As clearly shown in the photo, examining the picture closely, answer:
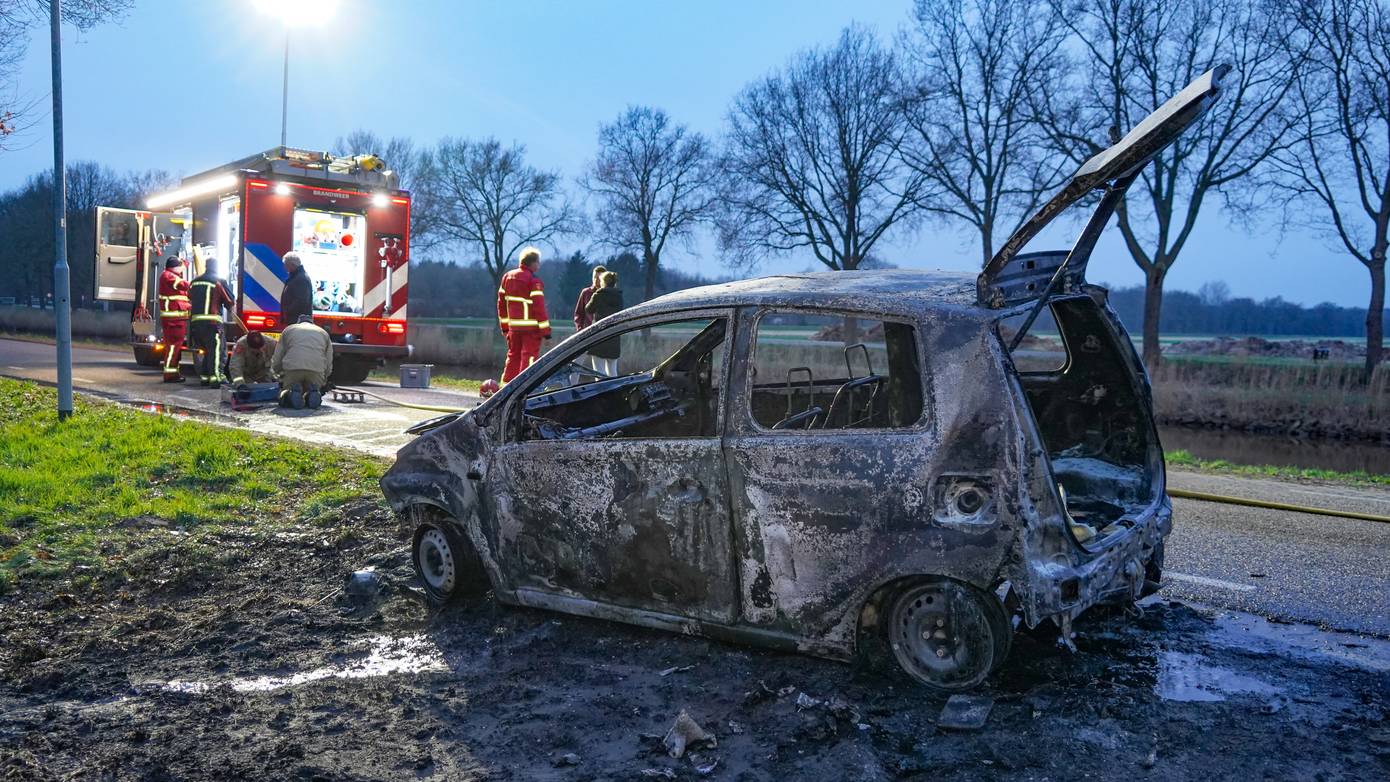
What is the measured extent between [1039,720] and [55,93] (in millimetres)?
12276

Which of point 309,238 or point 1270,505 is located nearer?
point 1270,505

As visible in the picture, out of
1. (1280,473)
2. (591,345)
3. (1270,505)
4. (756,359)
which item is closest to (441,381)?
(1280,473)

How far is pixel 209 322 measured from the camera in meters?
16.2

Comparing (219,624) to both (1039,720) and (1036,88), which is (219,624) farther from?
(1036,88)

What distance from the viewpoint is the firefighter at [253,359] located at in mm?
14430

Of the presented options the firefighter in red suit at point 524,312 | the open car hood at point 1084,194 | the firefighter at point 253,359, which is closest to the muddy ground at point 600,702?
the open car hood at point 1084,194

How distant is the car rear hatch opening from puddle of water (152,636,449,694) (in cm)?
279

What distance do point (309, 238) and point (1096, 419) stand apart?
45.3 feet

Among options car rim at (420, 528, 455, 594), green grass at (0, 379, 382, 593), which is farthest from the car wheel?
green grass at (0, 379, 382, 593)

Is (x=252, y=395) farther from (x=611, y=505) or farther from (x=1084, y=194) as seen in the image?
(x=1084, y=194)

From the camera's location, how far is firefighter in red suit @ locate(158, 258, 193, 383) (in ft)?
57.6

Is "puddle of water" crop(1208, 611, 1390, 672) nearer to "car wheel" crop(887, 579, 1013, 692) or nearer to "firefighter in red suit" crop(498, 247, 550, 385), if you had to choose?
"car wheel" crop(887, 579, 1013, 692)

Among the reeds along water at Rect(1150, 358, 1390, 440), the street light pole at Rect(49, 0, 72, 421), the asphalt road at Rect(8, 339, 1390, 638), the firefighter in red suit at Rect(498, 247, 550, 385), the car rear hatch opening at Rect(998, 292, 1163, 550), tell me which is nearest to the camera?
the car rear hatch opening at Rect(998, 292, 1163, 550)

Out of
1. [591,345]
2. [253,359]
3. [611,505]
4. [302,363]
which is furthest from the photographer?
[253,359]
